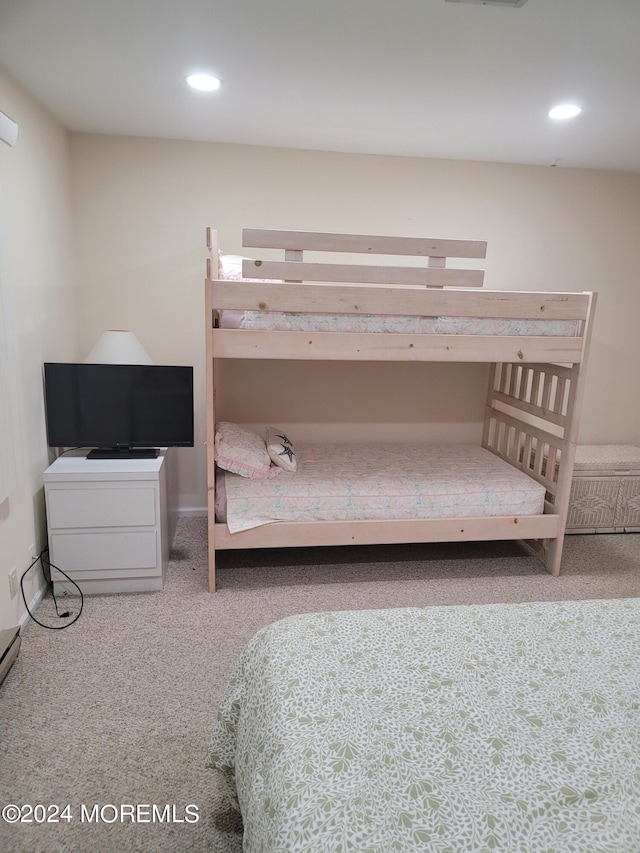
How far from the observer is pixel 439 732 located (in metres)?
1.15

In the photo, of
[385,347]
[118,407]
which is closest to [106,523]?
[118,407]

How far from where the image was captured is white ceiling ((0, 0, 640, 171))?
1762 mm

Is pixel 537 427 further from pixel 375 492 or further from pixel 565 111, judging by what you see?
pixel 565 111

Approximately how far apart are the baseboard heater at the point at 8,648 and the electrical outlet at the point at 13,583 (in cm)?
15

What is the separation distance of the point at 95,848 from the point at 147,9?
99.1 inches

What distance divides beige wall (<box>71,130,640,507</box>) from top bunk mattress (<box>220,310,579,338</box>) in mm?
1005

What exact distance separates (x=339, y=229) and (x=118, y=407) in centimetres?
181

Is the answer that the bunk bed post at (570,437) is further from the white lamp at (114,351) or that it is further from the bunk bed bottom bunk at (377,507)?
the white lamp at (114,351)

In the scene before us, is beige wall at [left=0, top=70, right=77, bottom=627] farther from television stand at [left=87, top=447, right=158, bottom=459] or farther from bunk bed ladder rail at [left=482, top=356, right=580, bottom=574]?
bunk bed ladder rail at [left=482, top=356, right=580, bottom=574]

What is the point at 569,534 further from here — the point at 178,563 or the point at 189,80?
the point at 189,80

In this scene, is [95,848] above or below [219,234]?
below

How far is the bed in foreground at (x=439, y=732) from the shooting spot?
3.17 feet

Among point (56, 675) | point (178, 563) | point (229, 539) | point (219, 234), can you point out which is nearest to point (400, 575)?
point (229, 539)

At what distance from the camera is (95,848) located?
1.49 meters
